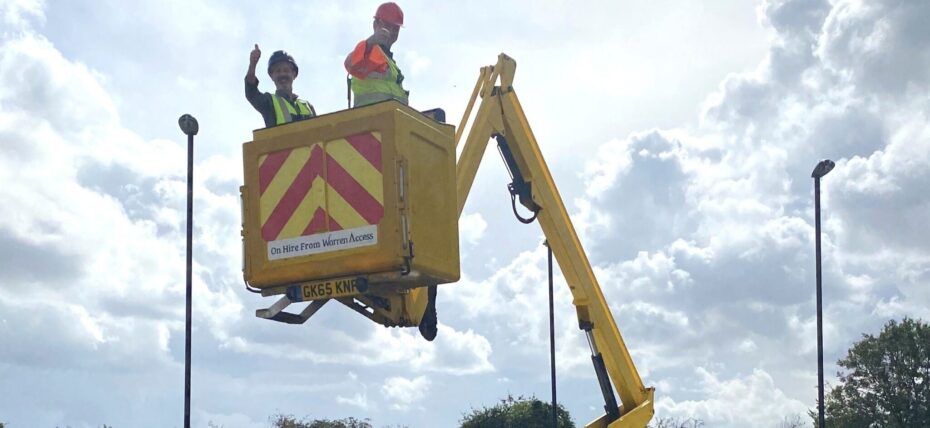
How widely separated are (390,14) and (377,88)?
720 millimetres

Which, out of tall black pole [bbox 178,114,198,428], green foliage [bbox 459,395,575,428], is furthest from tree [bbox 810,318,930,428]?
tall black pole [bbox 178,114,198,428]

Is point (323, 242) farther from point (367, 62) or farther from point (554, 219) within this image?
point (554, 219)

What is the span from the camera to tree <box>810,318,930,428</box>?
48.0m

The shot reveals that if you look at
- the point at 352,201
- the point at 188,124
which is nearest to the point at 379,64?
the point at 352,201

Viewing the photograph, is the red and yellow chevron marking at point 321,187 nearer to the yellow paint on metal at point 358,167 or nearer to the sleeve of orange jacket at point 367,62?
the yellow paint on metal at point 358,167

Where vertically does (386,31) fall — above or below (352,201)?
above

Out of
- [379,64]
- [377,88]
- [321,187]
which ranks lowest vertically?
[321,187]

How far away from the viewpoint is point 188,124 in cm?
1700

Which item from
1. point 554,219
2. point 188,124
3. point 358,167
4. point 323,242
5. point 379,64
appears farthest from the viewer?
point 188,124

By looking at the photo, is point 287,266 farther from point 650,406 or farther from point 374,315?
point 650,406

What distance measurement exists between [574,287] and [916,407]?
128 feet

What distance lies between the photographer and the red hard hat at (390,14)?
1048cm

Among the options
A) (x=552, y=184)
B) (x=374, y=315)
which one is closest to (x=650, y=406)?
(x=552, y=184)

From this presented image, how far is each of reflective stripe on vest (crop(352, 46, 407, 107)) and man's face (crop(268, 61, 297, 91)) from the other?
0.59 m
